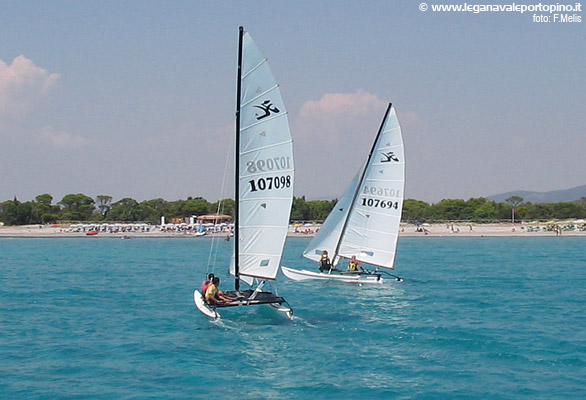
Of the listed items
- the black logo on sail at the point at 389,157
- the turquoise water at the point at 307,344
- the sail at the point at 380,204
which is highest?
the black logo on sail at the point at 389,157

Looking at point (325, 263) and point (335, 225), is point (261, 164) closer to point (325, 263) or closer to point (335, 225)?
point (325, 263)

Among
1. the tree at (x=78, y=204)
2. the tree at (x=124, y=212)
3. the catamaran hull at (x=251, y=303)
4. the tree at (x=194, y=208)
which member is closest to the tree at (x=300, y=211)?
the tree at (x=194, y=208)

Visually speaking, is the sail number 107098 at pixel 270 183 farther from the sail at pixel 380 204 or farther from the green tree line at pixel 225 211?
the green tree line at pixel 225 211

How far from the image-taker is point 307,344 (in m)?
18.4

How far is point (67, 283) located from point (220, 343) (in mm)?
20548

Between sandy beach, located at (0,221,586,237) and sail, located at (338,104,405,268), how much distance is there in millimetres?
76464

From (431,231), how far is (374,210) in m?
87.8

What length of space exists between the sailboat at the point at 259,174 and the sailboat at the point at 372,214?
10890mm

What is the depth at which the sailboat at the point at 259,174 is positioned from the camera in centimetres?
1972

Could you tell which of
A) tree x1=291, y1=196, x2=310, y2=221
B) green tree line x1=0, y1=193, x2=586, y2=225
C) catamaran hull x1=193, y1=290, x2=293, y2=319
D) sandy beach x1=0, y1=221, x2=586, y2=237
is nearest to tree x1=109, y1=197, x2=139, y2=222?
green tree line x1=0, y1=193, x2=586, y2=225

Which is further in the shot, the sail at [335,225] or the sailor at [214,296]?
the sail at [335,225]

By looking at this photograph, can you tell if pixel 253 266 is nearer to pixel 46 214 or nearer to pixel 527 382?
pixel 527 382

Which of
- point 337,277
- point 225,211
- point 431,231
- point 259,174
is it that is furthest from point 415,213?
point 259,174

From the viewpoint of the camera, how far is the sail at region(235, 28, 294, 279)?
19.7 m
